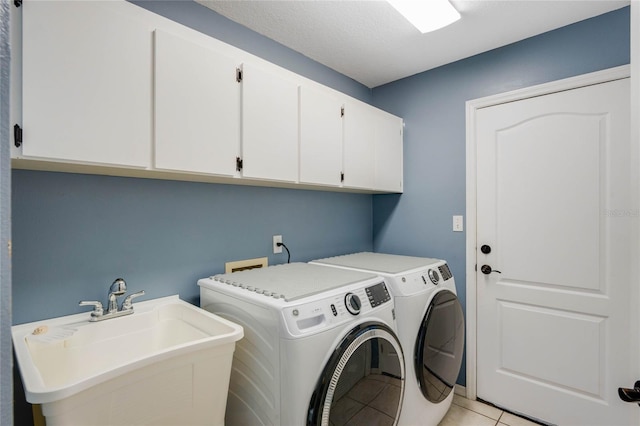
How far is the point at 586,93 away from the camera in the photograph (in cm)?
187

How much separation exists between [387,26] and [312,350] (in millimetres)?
1883

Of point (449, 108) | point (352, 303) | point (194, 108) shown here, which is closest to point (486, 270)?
point (449, 108)

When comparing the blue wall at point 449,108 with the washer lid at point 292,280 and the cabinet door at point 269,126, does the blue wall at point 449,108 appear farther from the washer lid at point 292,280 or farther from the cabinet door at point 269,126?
the cabinet door at point 269,126

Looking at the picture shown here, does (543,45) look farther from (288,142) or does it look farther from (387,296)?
(387,296)

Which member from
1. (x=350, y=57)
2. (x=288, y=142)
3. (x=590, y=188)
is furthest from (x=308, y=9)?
(x=590, y=188)

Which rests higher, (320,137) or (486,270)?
(320,137)

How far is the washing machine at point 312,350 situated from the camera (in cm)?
113

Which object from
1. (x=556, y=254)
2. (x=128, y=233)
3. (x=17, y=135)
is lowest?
(x=556, y=254)

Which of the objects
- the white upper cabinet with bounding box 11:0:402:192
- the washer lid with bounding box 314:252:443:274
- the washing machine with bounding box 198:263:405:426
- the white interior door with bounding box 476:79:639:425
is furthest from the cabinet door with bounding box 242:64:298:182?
the white interior door with bounding box 476:79:639:425

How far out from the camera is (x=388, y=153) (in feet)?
8.16

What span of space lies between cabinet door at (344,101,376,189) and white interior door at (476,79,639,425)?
785 mm

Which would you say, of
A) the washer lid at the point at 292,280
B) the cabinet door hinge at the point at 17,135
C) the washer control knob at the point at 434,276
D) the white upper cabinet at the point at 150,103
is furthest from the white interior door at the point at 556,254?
the cabinet door hinge at the point at 17,135

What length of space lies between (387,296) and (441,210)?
1197 millimetres

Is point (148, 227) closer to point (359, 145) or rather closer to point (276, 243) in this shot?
point (276, 243)
